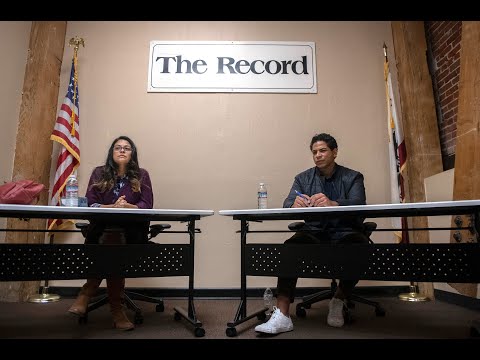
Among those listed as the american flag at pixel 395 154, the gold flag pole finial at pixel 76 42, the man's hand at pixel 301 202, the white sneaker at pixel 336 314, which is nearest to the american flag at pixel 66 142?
the gold flag pole finial at pixel 76 42

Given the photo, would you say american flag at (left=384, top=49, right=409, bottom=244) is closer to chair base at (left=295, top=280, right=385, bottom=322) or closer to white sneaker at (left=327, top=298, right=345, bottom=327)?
chair base at (left=295, top=280, right=385, bottom=322)

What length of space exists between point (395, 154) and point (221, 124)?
165 cm

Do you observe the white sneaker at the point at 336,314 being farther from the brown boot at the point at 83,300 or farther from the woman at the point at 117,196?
the brown boot at the point at 83,300

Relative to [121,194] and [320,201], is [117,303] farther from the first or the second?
[320,201]

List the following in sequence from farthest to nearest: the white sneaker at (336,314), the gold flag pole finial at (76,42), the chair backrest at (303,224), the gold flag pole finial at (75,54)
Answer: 1. the gold flag pole finial at (76,42)
2. the gold flag pole finial at (75,54)
3. the chair backrest at (303,224)
4. the white sneaker at (336,314)

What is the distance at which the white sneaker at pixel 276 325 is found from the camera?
1783 millimetres

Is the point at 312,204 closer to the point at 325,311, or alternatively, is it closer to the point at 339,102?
the point at 325,311

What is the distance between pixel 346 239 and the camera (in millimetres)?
2045

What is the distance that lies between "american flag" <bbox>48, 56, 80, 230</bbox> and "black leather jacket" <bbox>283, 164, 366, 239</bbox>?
199cm

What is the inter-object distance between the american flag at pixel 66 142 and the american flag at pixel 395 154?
2860 mm

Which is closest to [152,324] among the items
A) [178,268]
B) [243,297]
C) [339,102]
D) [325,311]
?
[178,268]

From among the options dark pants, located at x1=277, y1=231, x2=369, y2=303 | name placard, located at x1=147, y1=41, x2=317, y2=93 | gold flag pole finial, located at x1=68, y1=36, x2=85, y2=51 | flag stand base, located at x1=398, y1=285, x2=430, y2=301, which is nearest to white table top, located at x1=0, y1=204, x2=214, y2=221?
dark pants, located at x1=277, y1=231, x2=369, y2=303

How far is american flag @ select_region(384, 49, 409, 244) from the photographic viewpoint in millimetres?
2986
